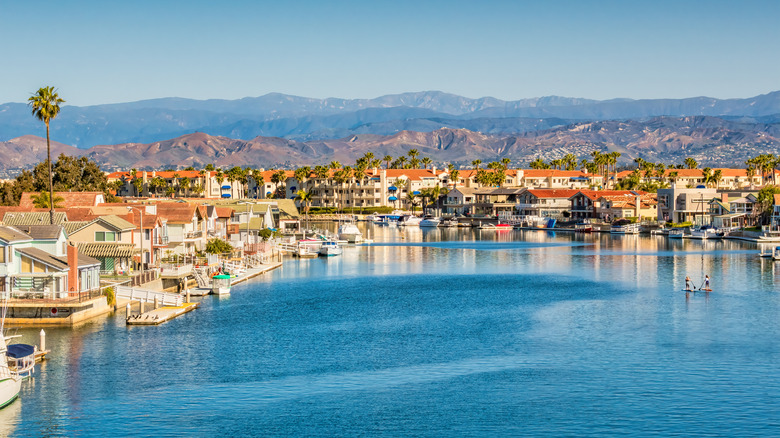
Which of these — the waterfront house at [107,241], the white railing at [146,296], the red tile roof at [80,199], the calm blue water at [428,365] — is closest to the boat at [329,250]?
the red tile roof at [80,199]

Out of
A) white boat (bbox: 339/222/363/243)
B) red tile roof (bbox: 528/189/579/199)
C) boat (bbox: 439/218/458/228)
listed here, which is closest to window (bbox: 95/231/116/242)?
white boat (bbox: 339/222/363/243)

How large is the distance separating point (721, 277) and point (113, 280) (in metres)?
54.6

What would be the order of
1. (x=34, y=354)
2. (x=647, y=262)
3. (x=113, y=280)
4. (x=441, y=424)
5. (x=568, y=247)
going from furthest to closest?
(x=568, y=247), (x=647, y=262), (x=113, y=280), (x=34, y=354), (x=441, y=424)

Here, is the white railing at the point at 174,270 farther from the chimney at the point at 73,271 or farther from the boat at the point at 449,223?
the boat at the point at 449,223

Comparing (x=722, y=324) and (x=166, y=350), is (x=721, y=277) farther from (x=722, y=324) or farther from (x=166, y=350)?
(x=166, y=350)

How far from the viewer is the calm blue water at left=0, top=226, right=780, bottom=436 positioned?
34594 mm

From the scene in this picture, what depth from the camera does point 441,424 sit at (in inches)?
1356

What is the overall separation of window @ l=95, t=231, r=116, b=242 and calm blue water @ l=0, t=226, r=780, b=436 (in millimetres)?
9185

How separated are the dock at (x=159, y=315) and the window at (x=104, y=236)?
11.9 metres

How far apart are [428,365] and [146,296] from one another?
995 inches

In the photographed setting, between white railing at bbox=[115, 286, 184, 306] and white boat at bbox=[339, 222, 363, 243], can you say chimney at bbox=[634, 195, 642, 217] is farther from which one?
white railing at bbox=[115, 286, 184, 306]

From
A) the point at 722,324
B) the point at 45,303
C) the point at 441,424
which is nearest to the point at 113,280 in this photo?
the point at 45,303

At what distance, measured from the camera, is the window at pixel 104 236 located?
7038 centimetres

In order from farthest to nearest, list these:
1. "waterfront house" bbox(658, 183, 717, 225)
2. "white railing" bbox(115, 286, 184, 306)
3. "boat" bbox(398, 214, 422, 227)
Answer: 1. "boat" bbox(398, 214, 422, 227)
2. "waterfront house" bbox(658, 183, 717, 225)
3. "white railing" bbox(115, 286, 184, 306)
